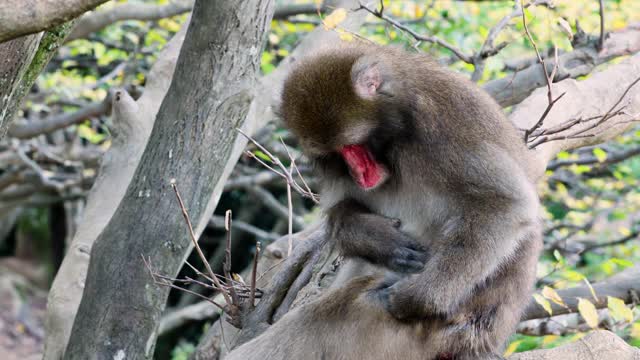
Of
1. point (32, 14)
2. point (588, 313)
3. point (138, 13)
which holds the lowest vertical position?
point (138, 13)

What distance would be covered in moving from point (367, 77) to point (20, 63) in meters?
1.22

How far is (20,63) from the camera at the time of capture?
9.42ft

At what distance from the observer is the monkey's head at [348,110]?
9.08 feet

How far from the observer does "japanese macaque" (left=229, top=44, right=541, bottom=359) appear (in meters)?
2.69

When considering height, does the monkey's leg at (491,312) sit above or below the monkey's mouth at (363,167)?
below

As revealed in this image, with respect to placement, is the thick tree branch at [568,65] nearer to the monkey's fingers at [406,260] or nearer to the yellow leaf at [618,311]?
the yellow leaf at [618,311]

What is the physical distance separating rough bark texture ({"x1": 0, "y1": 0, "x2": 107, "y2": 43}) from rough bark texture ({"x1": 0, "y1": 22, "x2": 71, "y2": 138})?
2.94 feet

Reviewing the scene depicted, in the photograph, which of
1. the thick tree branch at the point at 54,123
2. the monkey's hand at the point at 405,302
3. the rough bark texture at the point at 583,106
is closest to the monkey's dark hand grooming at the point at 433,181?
the monkey's hand at the point at 405,302

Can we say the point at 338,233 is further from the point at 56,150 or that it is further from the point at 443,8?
the point at 56,150

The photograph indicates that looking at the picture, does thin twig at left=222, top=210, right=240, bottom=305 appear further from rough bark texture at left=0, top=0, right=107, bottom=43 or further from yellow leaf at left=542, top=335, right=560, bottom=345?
yellow leaf at left=542, top=335, right=560, bottom=345

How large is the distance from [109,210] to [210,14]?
1.75 meters

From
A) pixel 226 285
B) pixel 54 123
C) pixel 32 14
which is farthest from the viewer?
pixel 54 123

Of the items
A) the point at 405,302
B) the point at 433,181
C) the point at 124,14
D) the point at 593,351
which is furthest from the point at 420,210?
the point at 124,14

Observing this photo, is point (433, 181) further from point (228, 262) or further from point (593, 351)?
point (593, 351)
